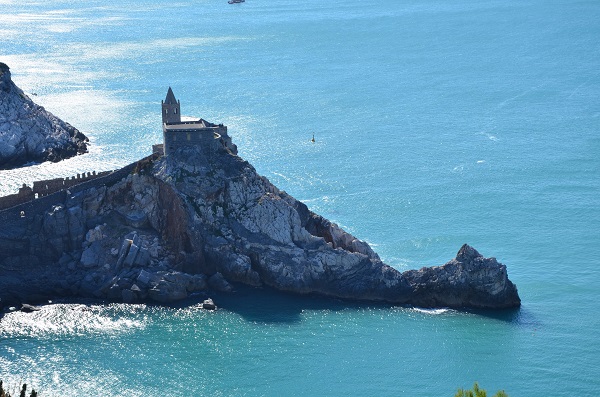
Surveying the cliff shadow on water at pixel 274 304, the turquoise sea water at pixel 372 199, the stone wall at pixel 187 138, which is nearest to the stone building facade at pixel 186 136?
the stone wall at pixel 187 138

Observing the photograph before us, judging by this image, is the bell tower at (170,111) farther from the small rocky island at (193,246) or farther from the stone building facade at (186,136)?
the small rocky island at (193,246)

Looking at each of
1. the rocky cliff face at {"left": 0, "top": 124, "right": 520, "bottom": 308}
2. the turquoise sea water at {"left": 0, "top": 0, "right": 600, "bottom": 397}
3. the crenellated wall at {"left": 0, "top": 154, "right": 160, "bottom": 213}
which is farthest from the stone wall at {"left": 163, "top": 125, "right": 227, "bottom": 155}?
the turquoise sea water at {"left": 0, "top": 0, "right": 600, "bottom": 397}

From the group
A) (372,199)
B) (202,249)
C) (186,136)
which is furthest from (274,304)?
(372,199)

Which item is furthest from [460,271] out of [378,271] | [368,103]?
[368,103]

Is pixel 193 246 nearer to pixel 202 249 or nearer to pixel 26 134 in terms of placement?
pixel 202 249

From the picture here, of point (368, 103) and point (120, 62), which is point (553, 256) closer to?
point (368, 103)
